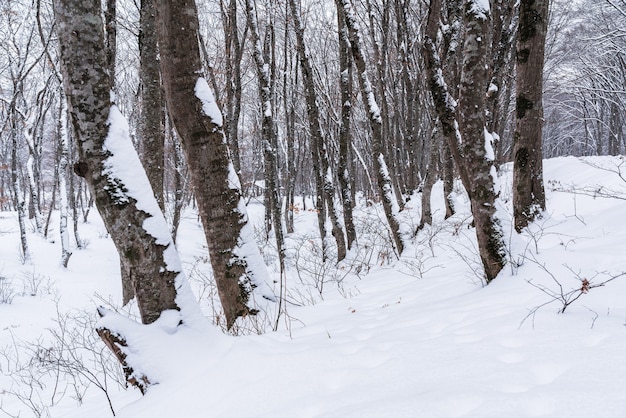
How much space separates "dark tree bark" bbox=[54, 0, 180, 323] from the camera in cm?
220

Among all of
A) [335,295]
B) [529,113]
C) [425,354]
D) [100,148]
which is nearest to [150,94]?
[100,148]

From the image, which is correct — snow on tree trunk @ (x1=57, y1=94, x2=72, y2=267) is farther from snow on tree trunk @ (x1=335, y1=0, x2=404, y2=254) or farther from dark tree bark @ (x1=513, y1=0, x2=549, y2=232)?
dark tree bark @ (x1=513, y1=0, x2=549, y2=232)

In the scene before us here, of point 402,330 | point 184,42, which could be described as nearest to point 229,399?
point 402,330

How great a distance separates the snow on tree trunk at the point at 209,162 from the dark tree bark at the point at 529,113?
3360 millimetres

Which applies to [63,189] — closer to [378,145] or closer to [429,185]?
[378,145]

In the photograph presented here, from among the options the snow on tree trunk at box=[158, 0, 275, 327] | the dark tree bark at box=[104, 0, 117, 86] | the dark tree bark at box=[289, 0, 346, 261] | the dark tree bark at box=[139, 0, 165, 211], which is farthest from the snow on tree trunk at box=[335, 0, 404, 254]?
the dark tree bark at box=[104, 0, 117, 86]

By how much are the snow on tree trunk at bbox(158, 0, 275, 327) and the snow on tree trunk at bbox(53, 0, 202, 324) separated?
0.56m

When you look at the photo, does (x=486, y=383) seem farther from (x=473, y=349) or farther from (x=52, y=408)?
(x=52, y=408)

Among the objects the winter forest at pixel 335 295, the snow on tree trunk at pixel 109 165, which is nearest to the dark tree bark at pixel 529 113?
the winter forest at pixel 335 295

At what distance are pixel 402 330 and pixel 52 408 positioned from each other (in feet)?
10.9

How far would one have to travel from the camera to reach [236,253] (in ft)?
10.1

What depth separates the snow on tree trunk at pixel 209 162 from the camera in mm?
2783

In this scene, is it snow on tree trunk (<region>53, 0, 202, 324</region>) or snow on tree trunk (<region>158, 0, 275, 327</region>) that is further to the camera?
snow on tree trunk (<region>158, 0, 275, 327</region>)

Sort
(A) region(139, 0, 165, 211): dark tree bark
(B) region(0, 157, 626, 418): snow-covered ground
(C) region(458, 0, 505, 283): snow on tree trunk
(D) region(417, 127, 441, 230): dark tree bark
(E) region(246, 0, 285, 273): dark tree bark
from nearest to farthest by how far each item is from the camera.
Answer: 1. (B) region(0, 157, 626, 418): snow-covered ground
2. (C) region(458, 0, 505, 283): snow on tree trunk
3. (A) region(139, 0, 165, 211): dark tree bark
4. (E) region(246, 0, 285, 273): dark tree bark
5. (D) region(417, 127, 441, 230): dark tree bark
